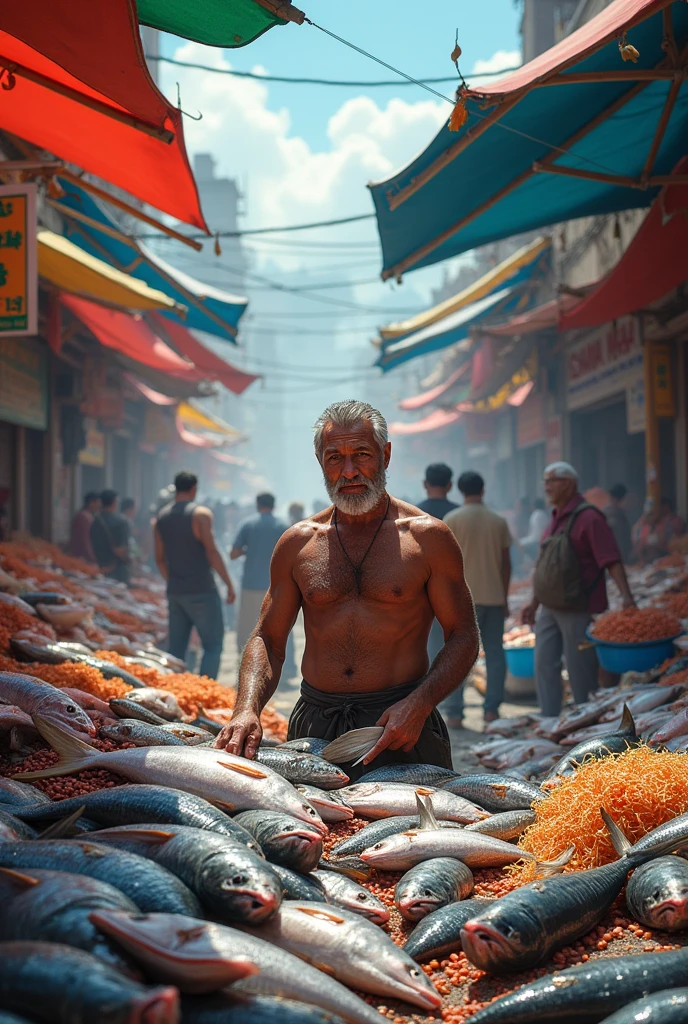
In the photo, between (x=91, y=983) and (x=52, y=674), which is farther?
(x=52, y=674)

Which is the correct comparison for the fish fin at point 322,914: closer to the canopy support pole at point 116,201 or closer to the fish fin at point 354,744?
the fish fin at point 354,744

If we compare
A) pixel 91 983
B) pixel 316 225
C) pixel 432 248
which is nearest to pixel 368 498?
pixel 91 983

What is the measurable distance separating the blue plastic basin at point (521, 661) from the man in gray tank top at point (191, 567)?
3.12 m

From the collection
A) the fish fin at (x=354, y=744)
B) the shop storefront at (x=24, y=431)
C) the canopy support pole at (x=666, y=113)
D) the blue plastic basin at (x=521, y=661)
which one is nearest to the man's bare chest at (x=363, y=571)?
the fish fin at (x=354, y=744)

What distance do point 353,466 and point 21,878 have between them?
220 centimetres

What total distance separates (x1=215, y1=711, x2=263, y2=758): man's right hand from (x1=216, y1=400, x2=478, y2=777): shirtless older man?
274mm

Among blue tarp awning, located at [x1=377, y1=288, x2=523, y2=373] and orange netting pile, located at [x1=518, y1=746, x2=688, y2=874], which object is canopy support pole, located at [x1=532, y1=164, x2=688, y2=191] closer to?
orange netting pile, located at [x1=518, y1=746, x2=688, y2=874]

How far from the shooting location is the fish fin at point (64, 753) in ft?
9.43

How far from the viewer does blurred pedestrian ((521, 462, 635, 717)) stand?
23.4 ft

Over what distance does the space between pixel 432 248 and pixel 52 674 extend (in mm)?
4846

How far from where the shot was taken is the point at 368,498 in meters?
3.72

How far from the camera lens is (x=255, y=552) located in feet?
36.7

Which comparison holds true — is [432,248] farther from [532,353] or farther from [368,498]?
[532,353]

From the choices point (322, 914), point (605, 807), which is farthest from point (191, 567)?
point (322, 914)
